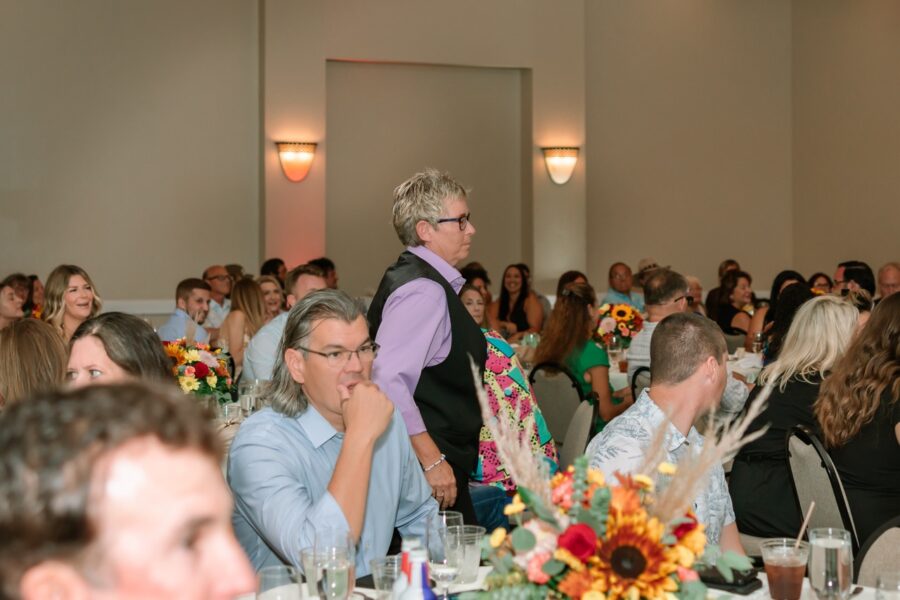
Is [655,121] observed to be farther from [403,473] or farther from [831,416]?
[403,473]

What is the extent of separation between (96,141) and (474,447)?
7.34m

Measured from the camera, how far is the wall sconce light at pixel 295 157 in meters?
10.1

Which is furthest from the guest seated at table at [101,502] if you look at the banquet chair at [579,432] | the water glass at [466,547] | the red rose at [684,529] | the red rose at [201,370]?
the red rose at [201,370]

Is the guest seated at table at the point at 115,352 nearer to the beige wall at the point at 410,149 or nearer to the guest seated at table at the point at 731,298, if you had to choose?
the guest seated at table at the point at 731,298

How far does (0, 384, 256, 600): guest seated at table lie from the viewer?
0.96 metres

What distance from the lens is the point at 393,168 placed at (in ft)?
36.1

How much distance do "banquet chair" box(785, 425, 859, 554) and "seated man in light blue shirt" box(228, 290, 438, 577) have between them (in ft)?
4.56

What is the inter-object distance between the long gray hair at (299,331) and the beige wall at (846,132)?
9533 millimetres

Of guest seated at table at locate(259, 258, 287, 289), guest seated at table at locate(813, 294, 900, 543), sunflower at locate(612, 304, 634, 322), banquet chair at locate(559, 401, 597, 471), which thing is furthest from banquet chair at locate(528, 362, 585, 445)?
guest seated at table at locate(259, 258, 287, 289)

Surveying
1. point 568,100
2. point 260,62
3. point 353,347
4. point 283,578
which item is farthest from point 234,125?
point 283,578

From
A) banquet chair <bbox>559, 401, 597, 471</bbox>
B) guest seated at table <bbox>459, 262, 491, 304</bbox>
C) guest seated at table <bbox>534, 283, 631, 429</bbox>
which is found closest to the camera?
banquet chair <bbox>559, 401, 597, 471</bbox>

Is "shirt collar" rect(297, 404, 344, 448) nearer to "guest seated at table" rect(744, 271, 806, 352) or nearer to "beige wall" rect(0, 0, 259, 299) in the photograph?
"guest seated at table" rect(744, 271, 806, 352)

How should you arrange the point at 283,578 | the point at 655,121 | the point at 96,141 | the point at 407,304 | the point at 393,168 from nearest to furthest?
the point at 283,578
the point at 407,304
the point at 96,141
the point at 393,168
the point at 655,121

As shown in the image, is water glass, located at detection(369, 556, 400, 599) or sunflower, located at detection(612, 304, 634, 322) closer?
water glass, located at detection(369, 556, 400, 599)
